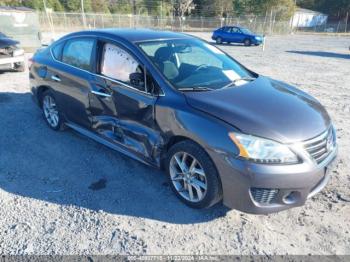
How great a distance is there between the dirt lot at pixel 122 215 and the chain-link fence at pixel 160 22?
35190mm

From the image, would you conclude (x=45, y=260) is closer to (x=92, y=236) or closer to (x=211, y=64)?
(x=92, y=236)

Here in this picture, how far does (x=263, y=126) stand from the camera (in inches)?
111

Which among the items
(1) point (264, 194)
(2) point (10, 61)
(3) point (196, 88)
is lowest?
(1) point (264, 194)

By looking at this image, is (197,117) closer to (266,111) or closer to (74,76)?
(266,111)

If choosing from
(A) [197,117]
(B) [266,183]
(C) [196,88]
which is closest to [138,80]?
(C) [196,88]

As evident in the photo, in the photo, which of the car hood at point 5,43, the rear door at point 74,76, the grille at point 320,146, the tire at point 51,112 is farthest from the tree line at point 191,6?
the grille at point 320,146

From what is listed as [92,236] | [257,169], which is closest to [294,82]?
[257,169]

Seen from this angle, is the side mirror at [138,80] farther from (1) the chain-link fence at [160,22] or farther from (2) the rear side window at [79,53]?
(1) the chain-link fence at [160,22]

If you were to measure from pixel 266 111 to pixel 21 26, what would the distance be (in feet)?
43.4

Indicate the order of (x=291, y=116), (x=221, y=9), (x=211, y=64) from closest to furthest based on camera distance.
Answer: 1. (x=291, y=116)
2. (x=211, y=64)
3. (x=221, y=9)

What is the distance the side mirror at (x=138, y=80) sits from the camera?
3.45 metres

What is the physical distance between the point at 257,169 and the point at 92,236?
159 cm

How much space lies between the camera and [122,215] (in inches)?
124

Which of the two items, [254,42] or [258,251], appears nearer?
[258,251]
